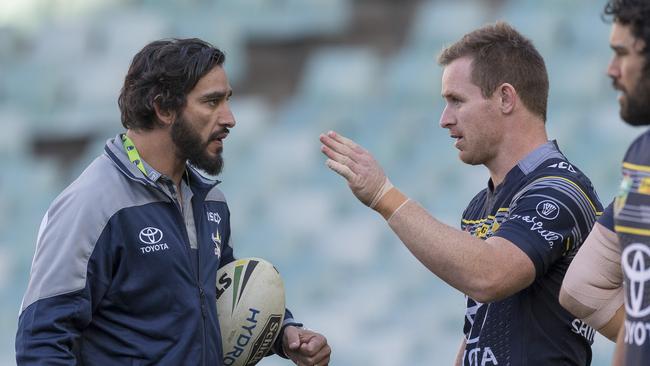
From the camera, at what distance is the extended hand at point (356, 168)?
3601 mm

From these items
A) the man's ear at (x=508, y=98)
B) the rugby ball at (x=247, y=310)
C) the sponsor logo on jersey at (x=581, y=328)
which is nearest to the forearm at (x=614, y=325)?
the sponsor logo on jersey at (x=581, y=328)

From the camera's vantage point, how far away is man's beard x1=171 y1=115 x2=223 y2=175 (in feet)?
12.7

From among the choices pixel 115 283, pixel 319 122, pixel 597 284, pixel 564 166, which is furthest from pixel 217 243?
pixel 319 122

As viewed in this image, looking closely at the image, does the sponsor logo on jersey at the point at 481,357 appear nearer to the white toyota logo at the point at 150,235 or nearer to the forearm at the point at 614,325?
the forearm at the point at 614,325

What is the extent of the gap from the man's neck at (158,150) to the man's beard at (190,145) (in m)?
0.02

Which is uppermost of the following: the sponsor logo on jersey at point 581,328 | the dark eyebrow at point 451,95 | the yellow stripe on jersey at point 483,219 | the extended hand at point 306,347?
the dark eyebrow at point 451,95

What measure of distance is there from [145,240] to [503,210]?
1.08m

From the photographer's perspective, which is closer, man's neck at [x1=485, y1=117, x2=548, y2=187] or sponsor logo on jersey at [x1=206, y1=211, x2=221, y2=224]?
man's neck at [x1=485, y1=117, x2=548, y2=187]

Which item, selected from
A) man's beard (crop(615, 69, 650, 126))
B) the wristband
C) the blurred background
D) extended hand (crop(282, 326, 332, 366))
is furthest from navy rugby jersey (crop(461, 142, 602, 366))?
the blurred background

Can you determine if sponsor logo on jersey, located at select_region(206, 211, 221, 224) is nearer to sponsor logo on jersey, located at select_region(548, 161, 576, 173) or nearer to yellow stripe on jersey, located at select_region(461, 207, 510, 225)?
yellow stripe on jersey, located at select_region(461, 207, 510, 225)

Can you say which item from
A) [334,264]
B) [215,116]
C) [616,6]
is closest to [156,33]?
[334,264]

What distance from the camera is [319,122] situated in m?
10.7

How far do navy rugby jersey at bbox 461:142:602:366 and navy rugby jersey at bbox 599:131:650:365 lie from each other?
0.62 m

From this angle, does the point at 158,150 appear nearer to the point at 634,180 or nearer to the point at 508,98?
the point at 508,98
